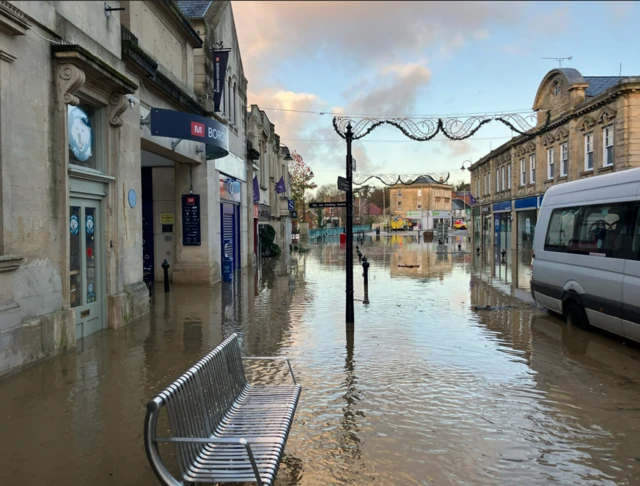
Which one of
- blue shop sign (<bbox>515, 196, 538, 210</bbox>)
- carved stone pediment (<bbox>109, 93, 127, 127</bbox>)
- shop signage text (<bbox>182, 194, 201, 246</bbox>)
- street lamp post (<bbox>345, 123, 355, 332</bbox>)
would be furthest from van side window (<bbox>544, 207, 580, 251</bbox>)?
blue shop sign (<bbox>515, 196, 538, 210</bbox>)

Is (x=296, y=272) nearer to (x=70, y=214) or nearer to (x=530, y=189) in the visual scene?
(x=70, y=214)

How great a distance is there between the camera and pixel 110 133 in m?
9.25

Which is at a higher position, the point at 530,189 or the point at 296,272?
the point at 530,189

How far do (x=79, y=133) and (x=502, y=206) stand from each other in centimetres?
3502

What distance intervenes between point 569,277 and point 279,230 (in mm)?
31053

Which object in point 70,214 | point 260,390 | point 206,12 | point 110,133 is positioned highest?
point 206,12

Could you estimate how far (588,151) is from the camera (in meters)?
25.9

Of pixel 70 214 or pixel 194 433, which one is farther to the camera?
pixel 70 214

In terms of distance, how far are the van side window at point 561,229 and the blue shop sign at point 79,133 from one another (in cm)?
871

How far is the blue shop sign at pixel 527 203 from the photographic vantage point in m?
31.8

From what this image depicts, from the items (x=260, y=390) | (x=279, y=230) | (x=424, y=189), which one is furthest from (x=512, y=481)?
A: (x=424, y=189)

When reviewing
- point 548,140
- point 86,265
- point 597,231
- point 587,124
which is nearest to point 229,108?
point 86,265

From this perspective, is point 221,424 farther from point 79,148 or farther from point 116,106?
point 116,106

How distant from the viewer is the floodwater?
407 centimetres
